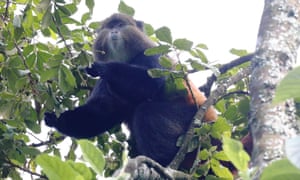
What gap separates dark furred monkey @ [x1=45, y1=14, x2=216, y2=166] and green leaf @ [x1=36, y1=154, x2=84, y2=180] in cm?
348

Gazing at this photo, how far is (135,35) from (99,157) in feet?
17.1

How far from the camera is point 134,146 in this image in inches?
200

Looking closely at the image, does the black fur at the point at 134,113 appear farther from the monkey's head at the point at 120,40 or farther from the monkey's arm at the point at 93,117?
the monkey's head at the point at 120,40

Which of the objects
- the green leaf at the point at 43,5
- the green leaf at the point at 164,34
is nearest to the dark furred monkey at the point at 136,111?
the green leaf at the point at 164,34

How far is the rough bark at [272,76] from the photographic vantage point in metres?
2.13

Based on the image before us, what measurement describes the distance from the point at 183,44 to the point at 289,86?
2.38m

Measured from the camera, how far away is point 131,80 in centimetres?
532

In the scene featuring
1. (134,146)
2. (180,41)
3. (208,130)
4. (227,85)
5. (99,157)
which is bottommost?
(134,146)

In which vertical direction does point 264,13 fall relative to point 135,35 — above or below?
above

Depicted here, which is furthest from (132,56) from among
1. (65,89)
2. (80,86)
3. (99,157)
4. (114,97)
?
(99,157)

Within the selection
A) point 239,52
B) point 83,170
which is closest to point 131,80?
point 239,52

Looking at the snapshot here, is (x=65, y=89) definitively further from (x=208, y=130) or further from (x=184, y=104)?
(x=184, y=104)

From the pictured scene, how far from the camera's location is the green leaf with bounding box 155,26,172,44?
376 cm

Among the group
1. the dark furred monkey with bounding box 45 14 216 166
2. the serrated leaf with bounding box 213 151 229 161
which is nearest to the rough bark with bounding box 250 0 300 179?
the serrated leaf with bounding box 213 151 229 161
